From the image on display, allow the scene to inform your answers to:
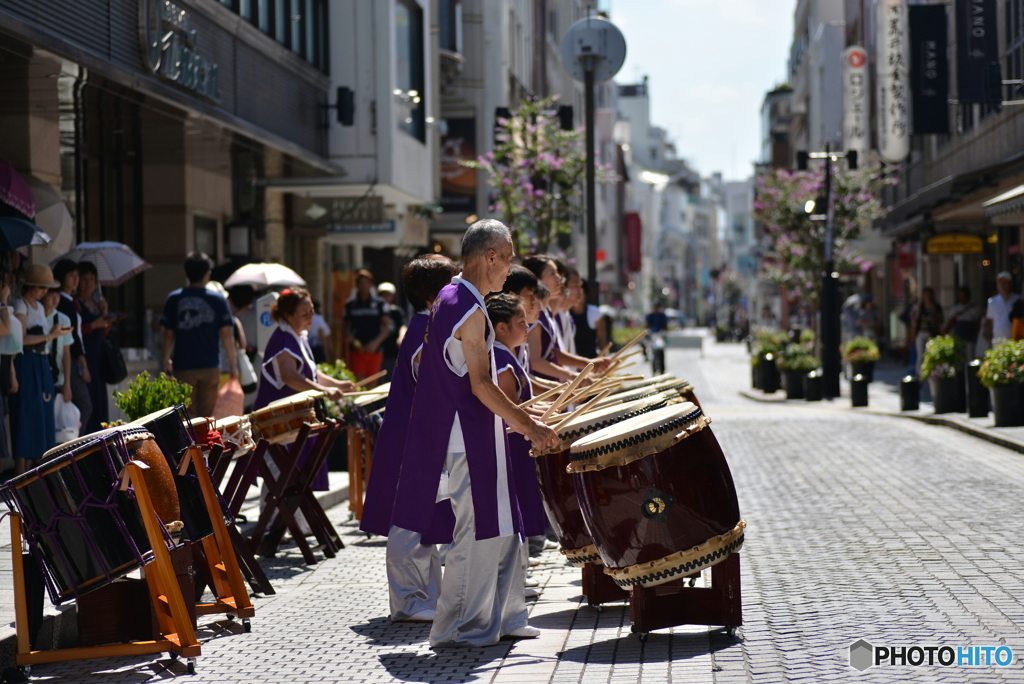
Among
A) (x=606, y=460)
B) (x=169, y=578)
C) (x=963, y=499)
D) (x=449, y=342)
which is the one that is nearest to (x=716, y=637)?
(x=606, y=460)

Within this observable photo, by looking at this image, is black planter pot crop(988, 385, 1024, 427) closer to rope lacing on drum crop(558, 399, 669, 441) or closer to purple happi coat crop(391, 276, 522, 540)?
rope lacing on drum crop(558, 399, 669, 441)

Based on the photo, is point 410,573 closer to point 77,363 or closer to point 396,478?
point 396,478

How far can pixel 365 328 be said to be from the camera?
55.6ft

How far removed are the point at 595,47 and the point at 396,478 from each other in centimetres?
1269

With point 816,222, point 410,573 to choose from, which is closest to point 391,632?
point 410,573

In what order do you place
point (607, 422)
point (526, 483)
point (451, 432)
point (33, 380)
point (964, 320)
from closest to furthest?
point (607, 422), point (451, 432), point (526, 483), point (33, 380), point (964, 320)

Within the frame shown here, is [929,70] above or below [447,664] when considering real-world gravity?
above

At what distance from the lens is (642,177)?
140 meters

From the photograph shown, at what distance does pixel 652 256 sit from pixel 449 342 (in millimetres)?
150128

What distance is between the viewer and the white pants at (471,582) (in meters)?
5.88

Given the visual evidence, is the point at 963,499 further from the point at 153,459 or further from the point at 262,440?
the point at 153,459

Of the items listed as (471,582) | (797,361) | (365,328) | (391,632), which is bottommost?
(391,632)

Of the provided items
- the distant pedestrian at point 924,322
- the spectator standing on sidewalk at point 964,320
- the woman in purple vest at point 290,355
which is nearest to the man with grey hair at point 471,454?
the woman in purple vest at point 290,355

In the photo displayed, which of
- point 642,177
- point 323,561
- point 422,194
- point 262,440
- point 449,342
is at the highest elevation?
point 642,177
